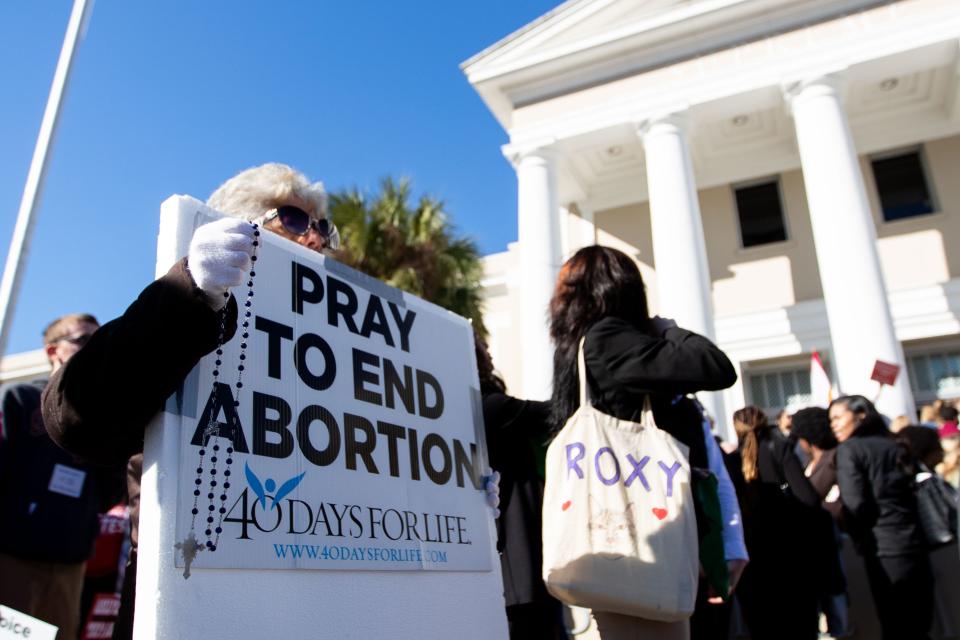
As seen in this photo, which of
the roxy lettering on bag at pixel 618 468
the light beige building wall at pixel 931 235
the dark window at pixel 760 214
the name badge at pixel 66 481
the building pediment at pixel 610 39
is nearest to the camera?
the roxy lettering on bag at pixel 618 468

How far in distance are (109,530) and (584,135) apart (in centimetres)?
1281

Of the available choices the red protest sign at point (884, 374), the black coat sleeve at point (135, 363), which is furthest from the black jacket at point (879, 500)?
the red protest sign at point (884, 374)

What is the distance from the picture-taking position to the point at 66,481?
3.20 meters

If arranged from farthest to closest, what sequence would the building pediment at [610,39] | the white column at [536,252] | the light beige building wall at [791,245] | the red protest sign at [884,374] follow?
1. the light beige building wall at [791,245]
2. the building pediment at [610,39]
3. the white column at [536,252]
4. the red protest sign at [884,374]

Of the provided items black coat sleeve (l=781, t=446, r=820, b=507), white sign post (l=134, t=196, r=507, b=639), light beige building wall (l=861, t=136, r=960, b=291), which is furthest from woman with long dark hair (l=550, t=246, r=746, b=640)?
light beige building wall (l=861, t=136, r=960, b=291)

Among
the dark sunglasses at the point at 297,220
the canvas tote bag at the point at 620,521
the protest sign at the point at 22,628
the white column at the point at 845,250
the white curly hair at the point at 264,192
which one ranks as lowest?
the protest sign at the point at 22,628

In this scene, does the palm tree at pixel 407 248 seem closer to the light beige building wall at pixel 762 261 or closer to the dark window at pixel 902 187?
the light beige building wall at pixel 762 261

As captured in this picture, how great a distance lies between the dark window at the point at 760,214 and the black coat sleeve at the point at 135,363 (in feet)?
54.7

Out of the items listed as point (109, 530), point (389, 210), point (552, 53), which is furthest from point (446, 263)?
point (109, 530)

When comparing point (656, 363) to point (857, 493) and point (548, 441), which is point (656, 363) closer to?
point (548, 441)

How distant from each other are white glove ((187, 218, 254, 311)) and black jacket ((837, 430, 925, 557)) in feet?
15.0

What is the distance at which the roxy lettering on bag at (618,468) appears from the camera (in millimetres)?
1964

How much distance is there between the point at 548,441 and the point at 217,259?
1.46 metres

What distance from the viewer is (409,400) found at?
6.02 feet
